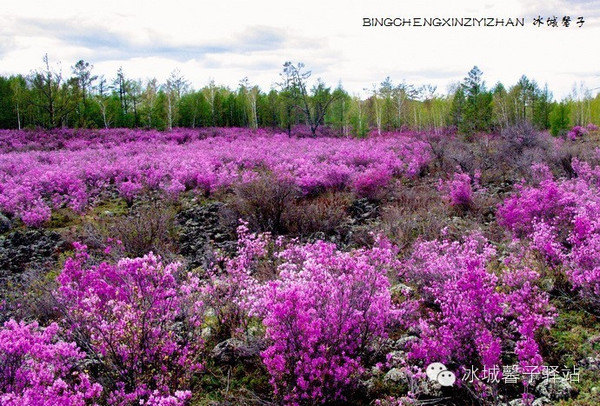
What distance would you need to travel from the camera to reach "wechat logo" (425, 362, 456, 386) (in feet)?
10.9

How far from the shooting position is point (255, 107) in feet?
174

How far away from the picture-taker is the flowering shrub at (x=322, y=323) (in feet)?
10.6

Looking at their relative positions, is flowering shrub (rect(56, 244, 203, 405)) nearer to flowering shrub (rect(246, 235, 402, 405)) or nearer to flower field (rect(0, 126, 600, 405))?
flower field (rect(0, 126, 600, 405))

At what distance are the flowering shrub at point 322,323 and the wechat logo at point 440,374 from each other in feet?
1.62

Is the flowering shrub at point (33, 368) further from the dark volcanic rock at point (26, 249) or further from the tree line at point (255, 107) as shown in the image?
the tree line at point (255, 107)

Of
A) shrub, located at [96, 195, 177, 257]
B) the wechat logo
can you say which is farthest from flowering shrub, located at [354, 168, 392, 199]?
the wechat logo

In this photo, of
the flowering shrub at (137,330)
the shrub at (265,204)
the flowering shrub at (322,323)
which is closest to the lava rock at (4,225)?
the shrub at (265,204)

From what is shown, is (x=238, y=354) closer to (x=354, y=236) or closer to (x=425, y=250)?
(x=425, y=250)

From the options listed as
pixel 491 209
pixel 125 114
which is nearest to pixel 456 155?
pixel 491 209

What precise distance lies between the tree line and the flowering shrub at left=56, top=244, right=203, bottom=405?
34066 mm

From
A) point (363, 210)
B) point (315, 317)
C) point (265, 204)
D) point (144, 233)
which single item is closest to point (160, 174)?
point (265, 204)

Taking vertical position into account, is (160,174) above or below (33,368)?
above

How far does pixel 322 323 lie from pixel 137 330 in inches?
53.6

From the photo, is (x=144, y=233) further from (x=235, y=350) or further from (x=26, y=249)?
(x=235, y=350)
